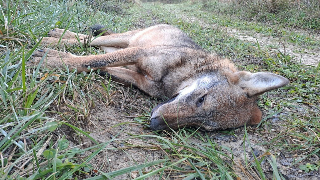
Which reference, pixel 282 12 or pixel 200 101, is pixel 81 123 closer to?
pixel 200 101

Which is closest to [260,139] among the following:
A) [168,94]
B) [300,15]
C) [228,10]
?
[168,94]

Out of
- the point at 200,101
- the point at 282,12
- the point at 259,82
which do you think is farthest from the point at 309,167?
the point at 282,12

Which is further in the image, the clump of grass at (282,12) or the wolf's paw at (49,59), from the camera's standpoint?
the clump of grass at (282,12)

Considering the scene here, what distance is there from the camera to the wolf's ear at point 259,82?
2.86 meters

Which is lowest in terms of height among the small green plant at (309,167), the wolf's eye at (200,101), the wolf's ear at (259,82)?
the small green plant at (309,167)

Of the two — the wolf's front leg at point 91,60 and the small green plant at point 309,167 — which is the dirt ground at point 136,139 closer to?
the small green plant at point 309,167

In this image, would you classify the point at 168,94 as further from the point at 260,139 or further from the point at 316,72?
the point at 316,72

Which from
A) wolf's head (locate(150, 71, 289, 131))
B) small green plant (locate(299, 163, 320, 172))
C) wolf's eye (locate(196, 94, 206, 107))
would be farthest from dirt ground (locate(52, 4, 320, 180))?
wolf's eye (locate(196, 94, 206, 107))

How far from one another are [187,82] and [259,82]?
3.08ft

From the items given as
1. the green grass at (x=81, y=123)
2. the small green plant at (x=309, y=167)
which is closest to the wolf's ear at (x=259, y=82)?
the green grass at (x=81, y=123)

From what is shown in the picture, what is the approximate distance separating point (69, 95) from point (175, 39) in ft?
8.27

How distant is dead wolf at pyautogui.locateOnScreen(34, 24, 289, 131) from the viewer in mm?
2988

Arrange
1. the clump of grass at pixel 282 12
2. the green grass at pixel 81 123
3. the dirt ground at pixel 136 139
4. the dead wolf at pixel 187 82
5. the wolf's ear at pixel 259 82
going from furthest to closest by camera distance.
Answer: the clump of grass at pixel 282 12
the dead wolf at pixel 187 82
the wolf's ear at pixel 259 82
the dirt ground at pixel 136 139
the green grass at pixel 81 123

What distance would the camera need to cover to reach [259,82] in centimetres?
313
